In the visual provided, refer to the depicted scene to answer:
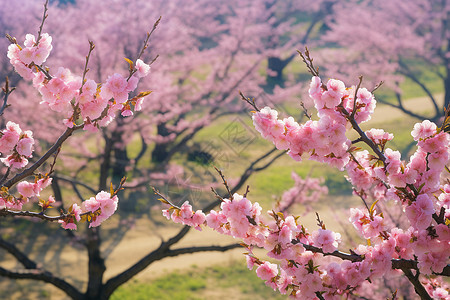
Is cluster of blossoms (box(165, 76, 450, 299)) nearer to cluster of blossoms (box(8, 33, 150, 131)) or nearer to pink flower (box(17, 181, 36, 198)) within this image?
cluster of blossoms (box(8, 33, 150, 131))

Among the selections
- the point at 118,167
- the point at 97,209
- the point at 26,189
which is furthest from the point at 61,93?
the point at 118,167

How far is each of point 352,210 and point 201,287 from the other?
21.2 ft

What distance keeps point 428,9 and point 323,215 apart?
12484 millimetres

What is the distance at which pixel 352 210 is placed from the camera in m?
3.27

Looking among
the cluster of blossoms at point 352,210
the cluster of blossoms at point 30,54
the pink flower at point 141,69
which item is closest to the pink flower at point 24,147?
the cluster of blossoms at point 30,54

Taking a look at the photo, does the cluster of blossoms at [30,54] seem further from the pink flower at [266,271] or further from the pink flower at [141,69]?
the pink flower at [266,271]

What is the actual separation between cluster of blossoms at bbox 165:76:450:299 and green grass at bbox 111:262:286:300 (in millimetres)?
6002

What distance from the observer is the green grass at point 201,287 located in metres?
8.85

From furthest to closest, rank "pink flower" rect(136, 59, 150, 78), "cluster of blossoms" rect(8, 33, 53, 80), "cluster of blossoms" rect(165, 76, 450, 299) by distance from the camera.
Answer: "pink flower" rect(136, 59, 150, 78), "cluster of blossoms" rect(8, 33, 53, 80), "cluster of blossoms" rect(165, 76, 450, 299)

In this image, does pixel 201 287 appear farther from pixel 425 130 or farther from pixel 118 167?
pixel 425 130

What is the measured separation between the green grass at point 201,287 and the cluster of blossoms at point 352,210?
6002 mm

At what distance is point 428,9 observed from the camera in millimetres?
20516

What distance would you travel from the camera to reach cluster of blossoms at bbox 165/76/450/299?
2727 millimetres

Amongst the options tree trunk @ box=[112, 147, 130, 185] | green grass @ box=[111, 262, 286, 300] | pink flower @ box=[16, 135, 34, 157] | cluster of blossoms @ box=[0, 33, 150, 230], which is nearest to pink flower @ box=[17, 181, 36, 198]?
cluster of blossoms @ box=[0, 33, 150, 230]
